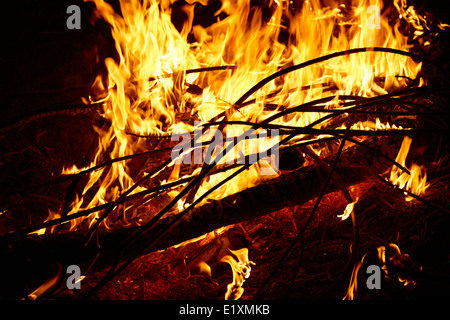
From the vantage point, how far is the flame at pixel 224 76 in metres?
2.47

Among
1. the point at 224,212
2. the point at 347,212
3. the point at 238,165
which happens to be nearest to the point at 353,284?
the point at 347,212

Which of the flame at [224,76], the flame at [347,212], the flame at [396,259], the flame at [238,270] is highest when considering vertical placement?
the flame at [224,76]

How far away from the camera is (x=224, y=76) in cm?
276

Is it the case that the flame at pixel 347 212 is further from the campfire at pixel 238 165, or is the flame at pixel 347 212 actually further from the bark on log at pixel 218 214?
the bark on log at pixel 218 214

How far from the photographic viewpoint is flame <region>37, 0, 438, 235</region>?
247 centimetres

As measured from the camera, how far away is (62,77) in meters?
3.02

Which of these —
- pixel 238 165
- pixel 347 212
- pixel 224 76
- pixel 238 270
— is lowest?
pixel 238 270

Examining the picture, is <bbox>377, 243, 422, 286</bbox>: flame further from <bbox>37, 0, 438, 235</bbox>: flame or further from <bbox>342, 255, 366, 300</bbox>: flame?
<bbox>37, 0, 438, 235</bbox>: flame

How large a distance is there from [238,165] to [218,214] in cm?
32

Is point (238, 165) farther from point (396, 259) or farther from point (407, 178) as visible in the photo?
point (407, 178)

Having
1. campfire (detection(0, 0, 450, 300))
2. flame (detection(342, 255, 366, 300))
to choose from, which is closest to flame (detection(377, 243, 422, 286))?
campfire (detection(0, 0, 450, 300))

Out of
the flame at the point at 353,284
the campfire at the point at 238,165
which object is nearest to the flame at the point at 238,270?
the campfire at the point at 238,165

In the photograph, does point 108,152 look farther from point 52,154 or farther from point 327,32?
point 327,32
